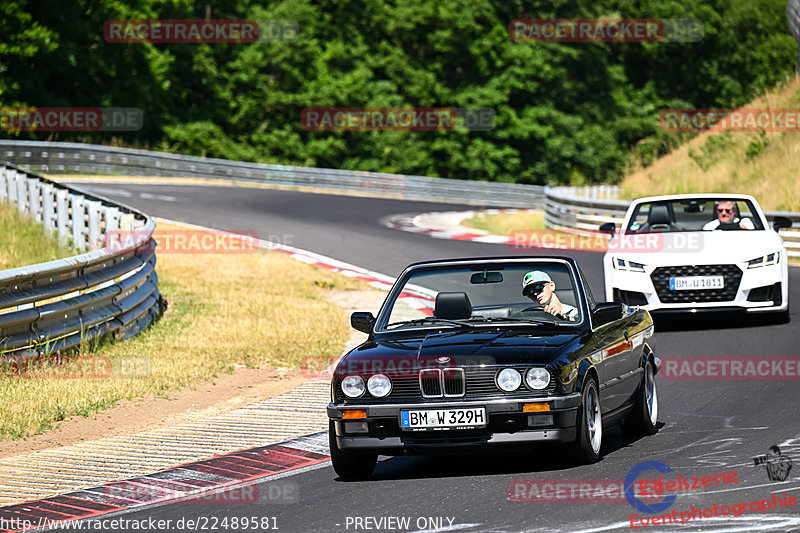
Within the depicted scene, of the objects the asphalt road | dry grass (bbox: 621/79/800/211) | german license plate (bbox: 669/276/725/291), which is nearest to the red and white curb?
the asphalt road

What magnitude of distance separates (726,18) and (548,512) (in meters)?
71.6

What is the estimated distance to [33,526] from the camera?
680cm

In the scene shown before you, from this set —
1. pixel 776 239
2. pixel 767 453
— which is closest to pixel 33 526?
pixel 767 453

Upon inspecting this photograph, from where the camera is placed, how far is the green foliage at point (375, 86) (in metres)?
54.5

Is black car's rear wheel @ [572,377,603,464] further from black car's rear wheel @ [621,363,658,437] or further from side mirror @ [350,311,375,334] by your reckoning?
side mirror @ [350,311,375,334]

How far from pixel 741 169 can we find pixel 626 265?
1969 cm

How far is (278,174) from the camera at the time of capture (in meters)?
42.5

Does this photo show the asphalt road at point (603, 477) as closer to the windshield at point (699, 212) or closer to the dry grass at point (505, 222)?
the windshield at point (699, 212)

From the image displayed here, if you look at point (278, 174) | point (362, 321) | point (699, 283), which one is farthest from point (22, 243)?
point (278, 174)

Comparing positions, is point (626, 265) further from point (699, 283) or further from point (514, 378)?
point (514, 378)

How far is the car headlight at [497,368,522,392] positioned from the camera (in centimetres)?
743

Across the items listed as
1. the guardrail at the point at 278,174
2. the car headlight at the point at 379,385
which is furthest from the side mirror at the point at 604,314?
the guardrail at the point at 278,174

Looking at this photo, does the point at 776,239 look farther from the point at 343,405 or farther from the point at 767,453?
Answer: the point at 343,405

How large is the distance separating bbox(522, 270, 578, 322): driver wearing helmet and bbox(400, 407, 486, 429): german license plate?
1398mm
